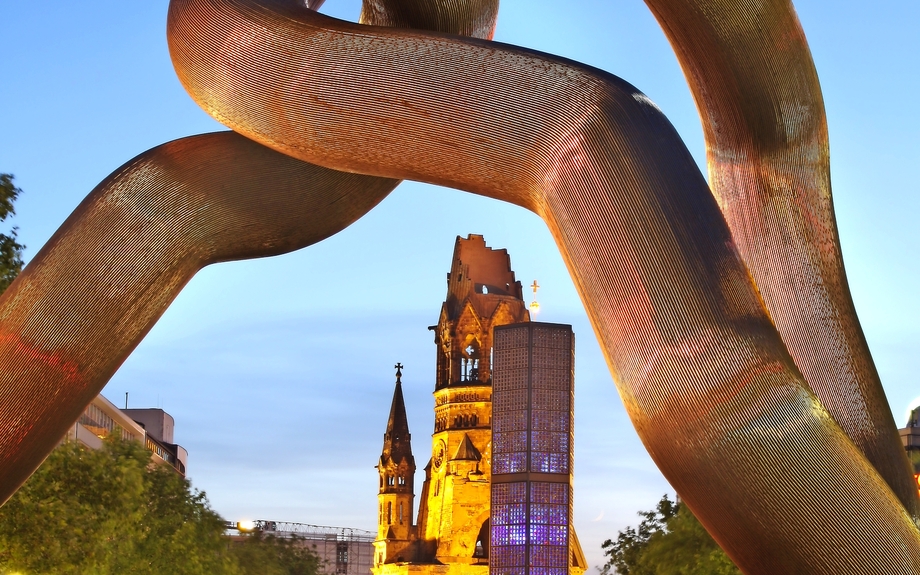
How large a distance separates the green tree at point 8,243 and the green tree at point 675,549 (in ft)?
43.4

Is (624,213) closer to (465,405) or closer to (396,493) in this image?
(465,405)

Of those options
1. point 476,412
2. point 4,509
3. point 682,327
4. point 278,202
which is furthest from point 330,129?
point 476,412

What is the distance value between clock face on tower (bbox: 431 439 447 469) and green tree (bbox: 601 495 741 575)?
36870mm

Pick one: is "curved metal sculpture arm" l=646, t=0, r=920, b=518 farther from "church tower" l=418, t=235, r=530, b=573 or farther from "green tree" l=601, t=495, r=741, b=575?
"church tower" l=418, t=235, r=530, b=573

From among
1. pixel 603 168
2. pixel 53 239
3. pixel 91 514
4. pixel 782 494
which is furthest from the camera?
pixel 91 514

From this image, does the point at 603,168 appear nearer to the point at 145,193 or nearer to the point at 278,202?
the point at 278,202

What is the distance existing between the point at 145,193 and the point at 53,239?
0.67 meters

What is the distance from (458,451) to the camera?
237ft

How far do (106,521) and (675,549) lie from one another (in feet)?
44.5

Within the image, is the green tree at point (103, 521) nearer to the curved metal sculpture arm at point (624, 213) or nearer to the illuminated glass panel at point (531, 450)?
the illuminated glass panel at point (531, 450)

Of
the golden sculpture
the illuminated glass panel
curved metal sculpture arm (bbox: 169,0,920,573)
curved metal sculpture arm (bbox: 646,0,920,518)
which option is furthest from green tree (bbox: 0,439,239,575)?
curved metal sculpture arm (bbox: 646,0,920,518)

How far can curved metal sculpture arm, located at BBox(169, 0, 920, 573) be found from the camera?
641 centimetres

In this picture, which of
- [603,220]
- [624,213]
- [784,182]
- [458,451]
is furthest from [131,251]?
[458,451]

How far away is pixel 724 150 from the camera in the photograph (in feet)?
27.5
